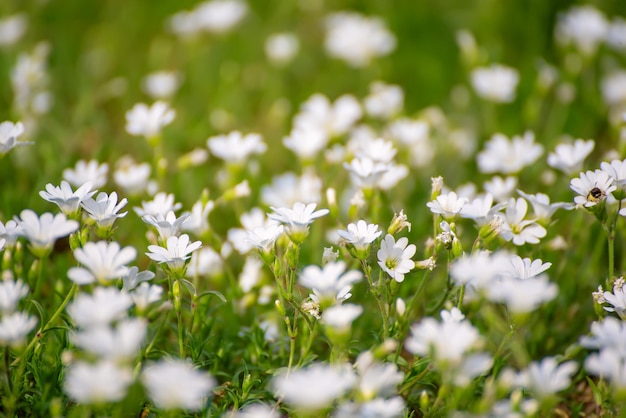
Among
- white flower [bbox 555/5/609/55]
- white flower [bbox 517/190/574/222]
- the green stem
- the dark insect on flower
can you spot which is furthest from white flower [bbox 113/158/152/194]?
white flower [bbox 555/5/609/55]

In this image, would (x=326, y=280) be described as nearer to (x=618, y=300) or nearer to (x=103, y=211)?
(x=103, y=211)

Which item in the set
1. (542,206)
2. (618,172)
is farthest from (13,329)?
(618,172)

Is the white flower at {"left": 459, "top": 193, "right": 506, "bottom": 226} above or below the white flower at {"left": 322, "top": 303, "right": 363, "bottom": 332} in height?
above

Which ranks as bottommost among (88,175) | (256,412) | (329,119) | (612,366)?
(256,412)

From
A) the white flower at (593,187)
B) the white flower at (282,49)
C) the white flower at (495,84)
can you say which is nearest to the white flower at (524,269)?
the white flower at (593,187)

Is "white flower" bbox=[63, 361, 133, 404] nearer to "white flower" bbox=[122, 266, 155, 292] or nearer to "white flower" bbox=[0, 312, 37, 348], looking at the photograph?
"white flower" bbox=[0, 312, 37, 348]

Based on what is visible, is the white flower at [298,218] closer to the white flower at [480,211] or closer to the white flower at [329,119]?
the white flower at [480,211]
